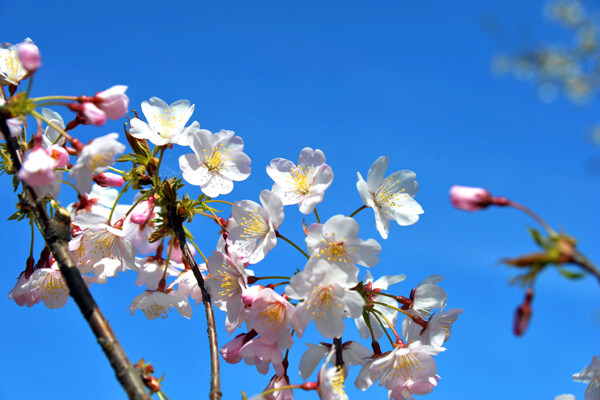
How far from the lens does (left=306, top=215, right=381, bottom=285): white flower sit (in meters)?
2.40

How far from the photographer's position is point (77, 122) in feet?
8.18

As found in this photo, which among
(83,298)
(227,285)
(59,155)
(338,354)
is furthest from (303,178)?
(83,298)

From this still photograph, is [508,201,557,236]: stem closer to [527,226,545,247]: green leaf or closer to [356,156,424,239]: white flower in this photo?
A: [527,226,545,247]: green leaf

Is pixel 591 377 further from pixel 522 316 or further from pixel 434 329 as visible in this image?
pixel 522 316

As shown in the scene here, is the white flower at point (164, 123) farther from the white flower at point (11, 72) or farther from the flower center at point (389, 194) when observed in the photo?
the flower center at point (389, 194)

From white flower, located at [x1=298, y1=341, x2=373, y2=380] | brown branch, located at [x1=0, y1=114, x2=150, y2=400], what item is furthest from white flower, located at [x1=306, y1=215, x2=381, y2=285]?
brown branch, located at [x1=0, y1=114, x2=150, y2=400]

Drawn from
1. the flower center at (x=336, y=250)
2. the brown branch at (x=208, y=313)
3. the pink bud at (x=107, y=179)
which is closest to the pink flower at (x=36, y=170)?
the pink bud at (x=107, y=179)

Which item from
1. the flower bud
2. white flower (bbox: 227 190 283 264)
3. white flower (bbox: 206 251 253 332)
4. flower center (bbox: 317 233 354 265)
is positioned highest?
white flower (bbox: 227 190 283 264)

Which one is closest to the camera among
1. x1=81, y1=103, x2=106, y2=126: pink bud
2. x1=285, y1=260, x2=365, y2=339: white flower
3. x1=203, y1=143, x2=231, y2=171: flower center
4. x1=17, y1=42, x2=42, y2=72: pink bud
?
x1=17, y1=42, x2=42, y2=72: pink bud

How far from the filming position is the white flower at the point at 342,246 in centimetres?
240

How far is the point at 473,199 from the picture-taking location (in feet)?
5.23

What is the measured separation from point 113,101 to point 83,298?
837 mm

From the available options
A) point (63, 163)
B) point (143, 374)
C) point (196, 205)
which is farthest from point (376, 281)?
point (63, 163)

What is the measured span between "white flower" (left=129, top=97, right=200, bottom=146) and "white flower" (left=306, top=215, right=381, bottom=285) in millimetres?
1061
